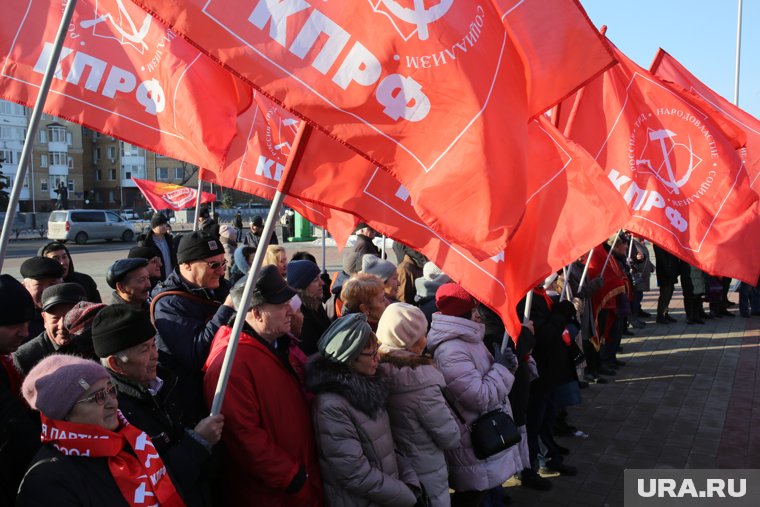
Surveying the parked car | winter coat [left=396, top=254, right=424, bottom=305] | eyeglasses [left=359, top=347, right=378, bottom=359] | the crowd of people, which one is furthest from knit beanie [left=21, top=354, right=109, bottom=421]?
the parked car

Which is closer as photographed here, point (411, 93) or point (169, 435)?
point (411, 93)

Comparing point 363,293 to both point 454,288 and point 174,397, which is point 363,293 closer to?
point 454,288

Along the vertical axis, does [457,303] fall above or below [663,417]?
above

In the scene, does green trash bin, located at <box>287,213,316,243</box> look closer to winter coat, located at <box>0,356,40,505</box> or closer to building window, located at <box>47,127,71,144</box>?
winter coat, located at <box>0,356,40,505</box>

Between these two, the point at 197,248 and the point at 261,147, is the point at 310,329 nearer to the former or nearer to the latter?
the point at 197,248

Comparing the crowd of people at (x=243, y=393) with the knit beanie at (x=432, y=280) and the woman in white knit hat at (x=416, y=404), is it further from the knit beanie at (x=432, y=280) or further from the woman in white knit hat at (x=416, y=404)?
the knit beanie at (x=432, y=280)

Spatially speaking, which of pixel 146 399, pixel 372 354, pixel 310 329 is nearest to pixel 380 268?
pixel 310 329

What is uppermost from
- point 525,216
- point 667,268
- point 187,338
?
point 525,216

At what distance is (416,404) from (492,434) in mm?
690

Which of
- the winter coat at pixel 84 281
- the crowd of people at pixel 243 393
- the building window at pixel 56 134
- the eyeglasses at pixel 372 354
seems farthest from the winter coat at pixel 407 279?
the building window at pixel 56 134

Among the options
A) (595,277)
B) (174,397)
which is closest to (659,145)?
(595,277)

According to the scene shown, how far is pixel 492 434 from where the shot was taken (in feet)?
13.4

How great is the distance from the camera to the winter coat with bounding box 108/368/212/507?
2752mm

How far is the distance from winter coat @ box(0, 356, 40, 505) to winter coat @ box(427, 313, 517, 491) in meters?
2.30
